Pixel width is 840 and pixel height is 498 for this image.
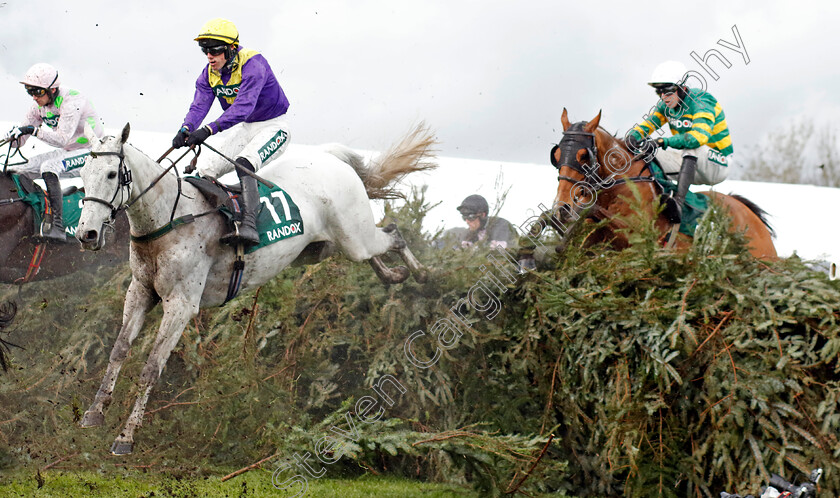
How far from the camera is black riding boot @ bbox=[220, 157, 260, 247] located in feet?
16.4

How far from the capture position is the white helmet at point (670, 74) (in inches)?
245

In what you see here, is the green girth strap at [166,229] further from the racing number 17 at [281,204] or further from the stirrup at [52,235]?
the stirrup at [52,235]

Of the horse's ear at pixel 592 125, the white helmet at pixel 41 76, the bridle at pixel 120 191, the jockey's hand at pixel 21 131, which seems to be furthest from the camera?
the white helmet at pixel 41 76

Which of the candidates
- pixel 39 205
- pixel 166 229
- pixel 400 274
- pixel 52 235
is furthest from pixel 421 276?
pixel 39 205

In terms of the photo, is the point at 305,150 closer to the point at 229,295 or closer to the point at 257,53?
the point at 257,53

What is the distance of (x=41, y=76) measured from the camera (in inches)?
266

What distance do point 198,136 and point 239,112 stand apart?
386 mm

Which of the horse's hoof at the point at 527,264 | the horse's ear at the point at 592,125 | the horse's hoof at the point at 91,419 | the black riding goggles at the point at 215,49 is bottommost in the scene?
the horse's hoof at the point at 91,419

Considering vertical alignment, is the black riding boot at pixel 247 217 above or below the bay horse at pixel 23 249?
above

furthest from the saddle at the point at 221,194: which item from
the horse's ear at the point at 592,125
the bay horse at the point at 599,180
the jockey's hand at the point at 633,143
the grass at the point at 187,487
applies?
the jockey's hand at the point at 633,143

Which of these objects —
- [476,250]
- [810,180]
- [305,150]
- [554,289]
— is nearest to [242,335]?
[305,150]

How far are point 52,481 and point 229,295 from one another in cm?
179

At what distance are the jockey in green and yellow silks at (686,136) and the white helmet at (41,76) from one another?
5.00 m

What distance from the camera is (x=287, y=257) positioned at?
5.46m
